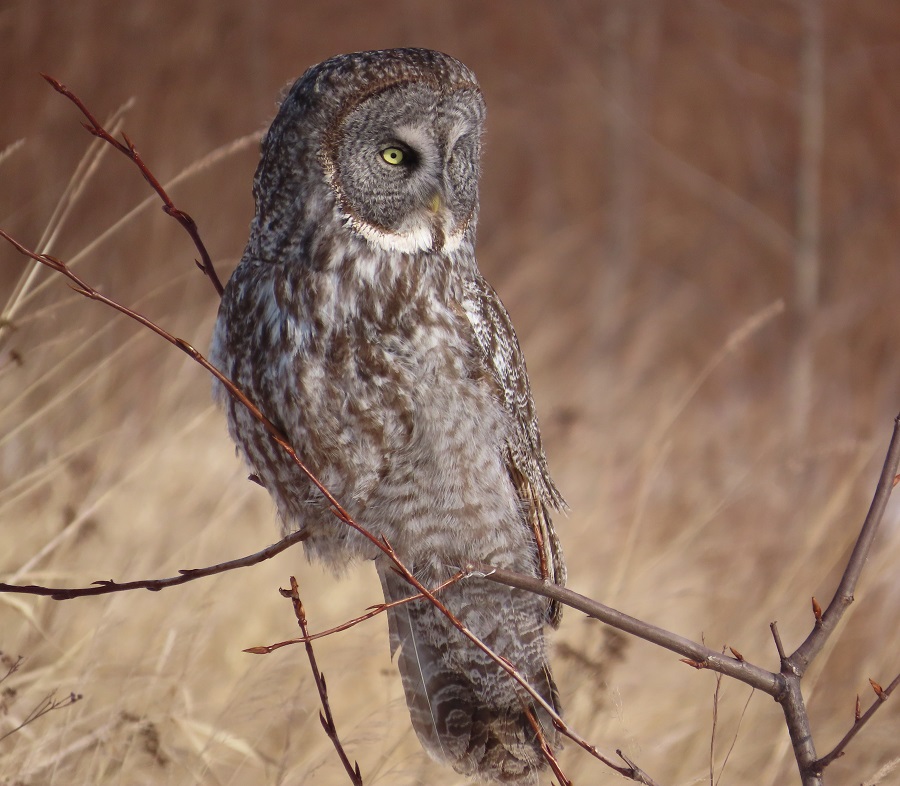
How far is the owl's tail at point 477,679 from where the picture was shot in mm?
1972

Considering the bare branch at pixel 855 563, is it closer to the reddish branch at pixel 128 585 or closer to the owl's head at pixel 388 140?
the reddish branch at pixel 128 585

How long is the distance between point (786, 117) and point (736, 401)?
199cm

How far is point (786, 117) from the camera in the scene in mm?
7406

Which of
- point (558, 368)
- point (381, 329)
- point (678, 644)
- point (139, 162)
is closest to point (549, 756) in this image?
point (678, 644)

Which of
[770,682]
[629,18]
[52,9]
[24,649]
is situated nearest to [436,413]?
[770,682]

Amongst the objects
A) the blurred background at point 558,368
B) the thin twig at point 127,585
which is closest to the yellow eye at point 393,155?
the blurred background at point 558,368

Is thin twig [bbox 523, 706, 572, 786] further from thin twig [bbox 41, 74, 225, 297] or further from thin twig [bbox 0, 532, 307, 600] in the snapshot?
thin twig [bbox 41, 74, 225, 297]

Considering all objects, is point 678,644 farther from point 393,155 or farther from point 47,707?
point 47,707

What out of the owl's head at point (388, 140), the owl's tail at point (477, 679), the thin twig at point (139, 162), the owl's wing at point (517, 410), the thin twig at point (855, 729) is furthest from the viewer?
the owl's tail at point (477, 679)

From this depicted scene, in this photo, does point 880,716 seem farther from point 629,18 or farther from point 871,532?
point 629,18

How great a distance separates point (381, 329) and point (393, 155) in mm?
267

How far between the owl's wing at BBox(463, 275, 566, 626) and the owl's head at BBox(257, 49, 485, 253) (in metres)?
0.12

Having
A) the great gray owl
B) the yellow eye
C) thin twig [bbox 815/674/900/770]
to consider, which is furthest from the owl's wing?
thin twig [bbox 815/674/900/770]

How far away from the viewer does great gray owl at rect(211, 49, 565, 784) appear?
5.29 ft
